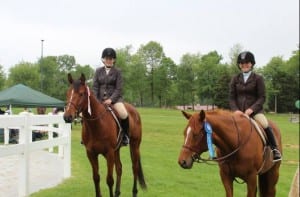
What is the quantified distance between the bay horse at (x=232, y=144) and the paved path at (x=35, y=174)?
4.34 meters

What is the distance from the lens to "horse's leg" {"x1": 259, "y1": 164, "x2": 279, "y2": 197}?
7082 millimetres

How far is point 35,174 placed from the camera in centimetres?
1055

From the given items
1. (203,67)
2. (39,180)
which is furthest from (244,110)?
(203,67)

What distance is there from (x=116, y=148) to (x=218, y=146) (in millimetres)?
2897

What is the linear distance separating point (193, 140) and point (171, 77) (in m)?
93.1

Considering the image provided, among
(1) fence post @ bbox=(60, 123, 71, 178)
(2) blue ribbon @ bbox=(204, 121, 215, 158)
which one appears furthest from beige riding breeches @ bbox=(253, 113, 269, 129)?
(1) fence post @ bbox=(60, 123, 71, 178)

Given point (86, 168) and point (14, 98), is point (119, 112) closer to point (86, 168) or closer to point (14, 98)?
point (86, 168)

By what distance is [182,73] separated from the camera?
310ft

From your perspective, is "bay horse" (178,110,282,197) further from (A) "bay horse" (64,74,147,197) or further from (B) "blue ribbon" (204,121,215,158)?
(A) "bay horse" (64,74,147,197)

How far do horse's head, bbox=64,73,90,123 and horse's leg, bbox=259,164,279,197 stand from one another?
332cm

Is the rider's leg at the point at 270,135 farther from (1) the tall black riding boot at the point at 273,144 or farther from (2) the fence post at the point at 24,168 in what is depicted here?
(2) the fence post at the point at 24,168

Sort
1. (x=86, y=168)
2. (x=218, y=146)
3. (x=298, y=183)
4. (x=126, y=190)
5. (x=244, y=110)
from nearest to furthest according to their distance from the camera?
(x=298, y=183) < (x=218, y=146) < (x=244, y=110) < (x=126, y=190) < (x=86, y=168)

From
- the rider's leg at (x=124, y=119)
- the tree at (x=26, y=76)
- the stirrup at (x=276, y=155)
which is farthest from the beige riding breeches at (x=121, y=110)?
the tree at (x=26, y=76)

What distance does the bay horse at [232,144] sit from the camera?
5.39 m
